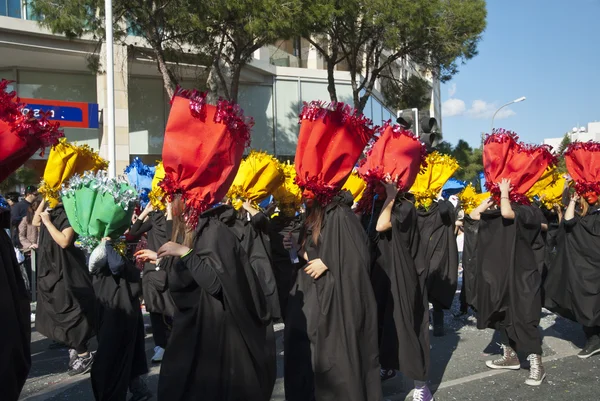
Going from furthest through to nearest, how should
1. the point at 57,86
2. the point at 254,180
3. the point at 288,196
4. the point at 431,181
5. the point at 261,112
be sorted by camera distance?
the point at 261,112 < the point at 57,86 < the point at 288,196 < the point at 431,181 < the point at 254,180

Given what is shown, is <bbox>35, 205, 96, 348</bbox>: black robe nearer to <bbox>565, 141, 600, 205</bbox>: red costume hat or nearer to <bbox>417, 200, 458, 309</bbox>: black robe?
<bbox>417, 200, 458, 309</bbox>: black robe

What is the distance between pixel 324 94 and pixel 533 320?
22746 mm

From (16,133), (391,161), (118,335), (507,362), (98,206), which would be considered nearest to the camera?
(16,133)

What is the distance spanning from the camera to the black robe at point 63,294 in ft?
22.9

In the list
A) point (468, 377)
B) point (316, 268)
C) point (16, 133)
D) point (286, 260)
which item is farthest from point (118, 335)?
point (286, 260)

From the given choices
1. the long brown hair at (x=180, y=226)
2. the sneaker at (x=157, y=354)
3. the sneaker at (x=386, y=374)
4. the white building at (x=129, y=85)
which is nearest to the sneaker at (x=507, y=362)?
the sneaker at (x=386, y=374)

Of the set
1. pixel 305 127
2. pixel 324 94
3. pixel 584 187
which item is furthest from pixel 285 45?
pixel 305 127

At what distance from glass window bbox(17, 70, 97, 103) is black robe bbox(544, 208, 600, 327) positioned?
59.5 feet

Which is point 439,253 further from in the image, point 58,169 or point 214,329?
point 214,329

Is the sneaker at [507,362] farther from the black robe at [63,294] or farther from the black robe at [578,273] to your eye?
the black robe at [63,294]

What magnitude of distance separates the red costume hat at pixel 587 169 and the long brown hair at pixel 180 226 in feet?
17.5

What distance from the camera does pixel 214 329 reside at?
3.96 meters

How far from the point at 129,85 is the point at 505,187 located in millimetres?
19160

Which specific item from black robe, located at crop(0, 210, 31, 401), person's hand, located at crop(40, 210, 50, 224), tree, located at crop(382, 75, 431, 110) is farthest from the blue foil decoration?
tree, located at crop(382, 75, 431, 110)
